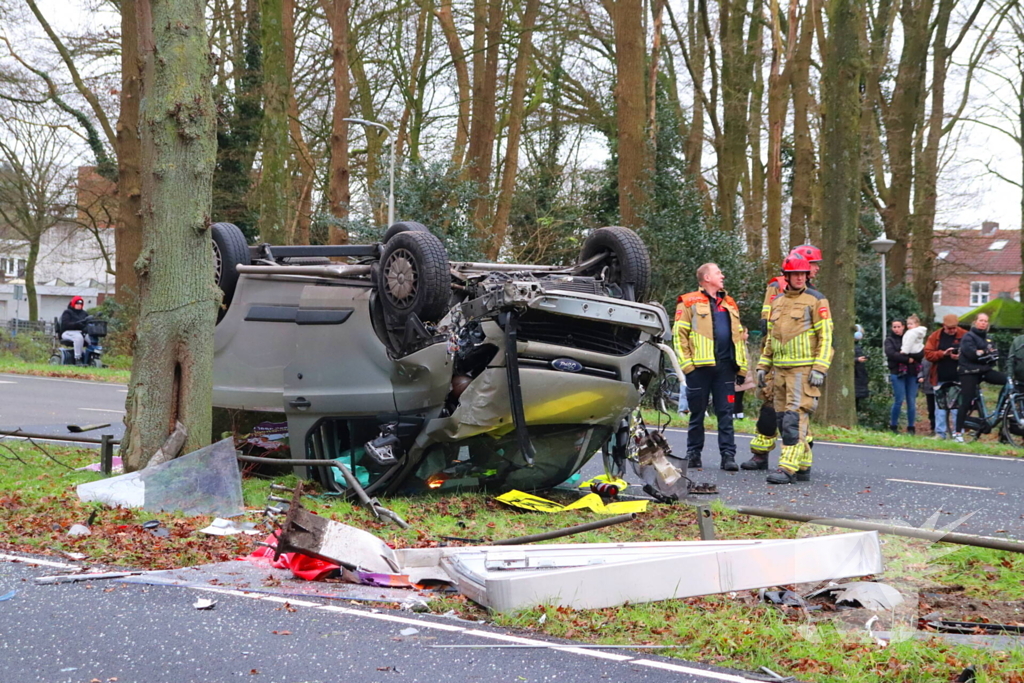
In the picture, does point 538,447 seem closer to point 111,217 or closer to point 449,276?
point 449,276

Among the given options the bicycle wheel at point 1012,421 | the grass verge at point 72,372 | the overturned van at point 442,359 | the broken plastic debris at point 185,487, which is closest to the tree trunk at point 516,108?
the grass verge at point 72,372

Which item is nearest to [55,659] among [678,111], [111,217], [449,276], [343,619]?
[343,619]

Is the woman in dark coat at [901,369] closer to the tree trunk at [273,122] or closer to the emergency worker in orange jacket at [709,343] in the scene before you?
the emergency worker in orange jacket at [709,343]

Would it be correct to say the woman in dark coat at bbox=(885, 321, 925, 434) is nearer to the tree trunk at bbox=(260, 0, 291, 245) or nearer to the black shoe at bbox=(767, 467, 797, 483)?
the black shoe at bbox=(767, 467, 797, 483)

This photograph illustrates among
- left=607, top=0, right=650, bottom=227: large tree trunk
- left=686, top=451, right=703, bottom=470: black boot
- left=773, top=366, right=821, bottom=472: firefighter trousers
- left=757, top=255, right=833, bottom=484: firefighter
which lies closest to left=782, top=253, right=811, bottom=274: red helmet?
left=757, top=255, right=833, bottom=484: firefighter

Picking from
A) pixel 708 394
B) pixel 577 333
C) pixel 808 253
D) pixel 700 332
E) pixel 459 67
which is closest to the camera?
pixel 577 333

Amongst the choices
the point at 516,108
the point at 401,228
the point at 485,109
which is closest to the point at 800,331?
the point at 401,228

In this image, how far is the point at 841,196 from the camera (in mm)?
16297

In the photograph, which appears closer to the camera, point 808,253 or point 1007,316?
point 808,253

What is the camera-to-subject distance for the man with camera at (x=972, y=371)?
15.7 meters

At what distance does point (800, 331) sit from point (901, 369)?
27.0ft

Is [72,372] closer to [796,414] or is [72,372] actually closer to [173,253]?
[173,253]

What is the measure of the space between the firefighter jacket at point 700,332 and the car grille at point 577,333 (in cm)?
270

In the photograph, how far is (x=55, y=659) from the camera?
446cm
